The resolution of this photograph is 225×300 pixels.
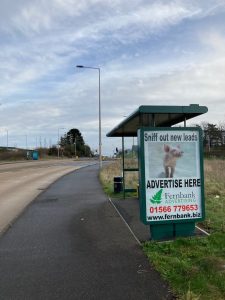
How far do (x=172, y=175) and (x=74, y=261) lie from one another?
2.38 meters

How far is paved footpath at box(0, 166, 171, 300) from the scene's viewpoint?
18.1 feet

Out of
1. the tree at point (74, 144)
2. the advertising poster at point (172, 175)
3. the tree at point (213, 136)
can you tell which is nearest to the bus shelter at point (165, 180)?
the advertising poster at point (172, 175)

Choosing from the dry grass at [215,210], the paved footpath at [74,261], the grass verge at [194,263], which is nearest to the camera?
the grass verge at [194,263]

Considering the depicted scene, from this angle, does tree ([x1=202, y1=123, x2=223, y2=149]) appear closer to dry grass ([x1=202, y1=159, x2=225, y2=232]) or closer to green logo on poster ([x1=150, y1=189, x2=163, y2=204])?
dry grass ([x1=202, y1=159, x2=225, y2=232])

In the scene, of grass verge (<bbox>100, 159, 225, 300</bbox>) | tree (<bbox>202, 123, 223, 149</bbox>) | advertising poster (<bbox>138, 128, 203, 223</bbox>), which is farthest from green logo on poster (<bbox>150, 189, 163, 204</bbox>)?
tree (<bbox>202, 123, 223, 149</bbox>)

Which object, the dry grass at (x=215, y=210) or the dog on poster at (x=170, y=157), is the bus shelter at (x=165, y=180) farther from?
the dry grass at (x=215, y=210)

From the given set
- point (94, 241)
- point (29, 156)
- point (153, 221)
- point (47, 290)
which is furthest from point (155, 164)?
point (29, 156)

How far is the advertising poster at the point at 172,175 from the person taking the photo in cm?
820

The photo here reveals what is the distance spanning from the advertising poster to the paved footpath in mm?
823

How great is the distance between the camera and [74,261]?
698cm

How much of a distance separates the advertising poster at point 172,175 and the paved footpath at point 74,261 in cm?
82

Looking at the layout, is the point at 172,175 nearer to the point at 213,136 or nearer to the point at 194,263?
the point at 194,263

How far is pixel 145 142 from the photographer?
8164 millimetres

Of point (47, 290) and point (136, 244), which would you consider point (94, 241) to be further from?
point (47, 290)
